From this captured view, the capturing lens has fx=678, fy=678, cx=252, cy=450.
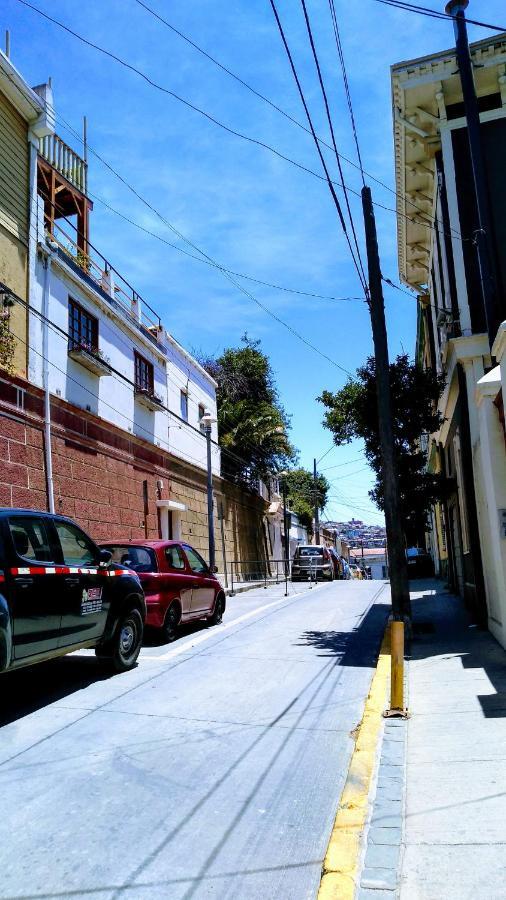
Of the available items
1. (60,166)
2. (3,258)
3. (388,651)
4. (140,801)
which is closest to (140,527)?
(3,258)

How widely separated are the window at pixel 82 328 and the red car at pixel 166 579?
6.89 metres

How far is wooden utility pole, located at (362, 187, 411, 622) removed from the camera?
11.0m

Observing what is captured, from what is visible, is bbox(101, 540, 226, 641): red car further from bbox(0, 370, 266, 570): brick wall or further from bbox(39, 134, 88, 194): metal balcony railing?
bbox(39, 134, 88, 194): metal balcony railing

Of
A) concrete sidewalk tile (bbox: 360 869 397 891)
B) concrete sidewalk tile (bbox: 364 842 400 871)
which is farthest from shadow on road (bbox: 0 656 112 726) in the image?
concrete sidewalk tile (bbox: 360 869 397 891)

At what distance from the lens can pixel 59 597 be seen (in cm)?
658

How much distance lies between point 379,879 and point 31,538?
4.32m

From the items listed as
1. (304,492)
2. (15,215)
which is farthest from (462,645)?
(304,492)

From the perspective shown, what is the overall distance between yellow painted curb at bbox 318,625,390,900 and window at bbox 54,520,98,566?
3.31 meters

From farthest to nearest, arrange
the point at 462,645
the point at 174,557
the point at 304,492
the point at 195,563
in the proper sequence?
the point at 304,492, the point at 195,563, the point at 174,557, the point at 462,645

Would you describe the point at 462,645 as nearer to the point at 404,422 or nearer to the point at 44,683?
the point at 404,422

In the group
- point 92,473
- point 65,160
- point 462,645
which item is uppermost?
point 65,160

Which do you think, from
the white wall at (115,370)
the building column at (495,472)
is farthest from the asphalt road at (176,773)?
the white wall at (115,370)

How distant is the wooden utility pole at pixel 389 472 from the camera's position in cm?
1099

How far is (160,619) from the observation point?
33.5 ft
